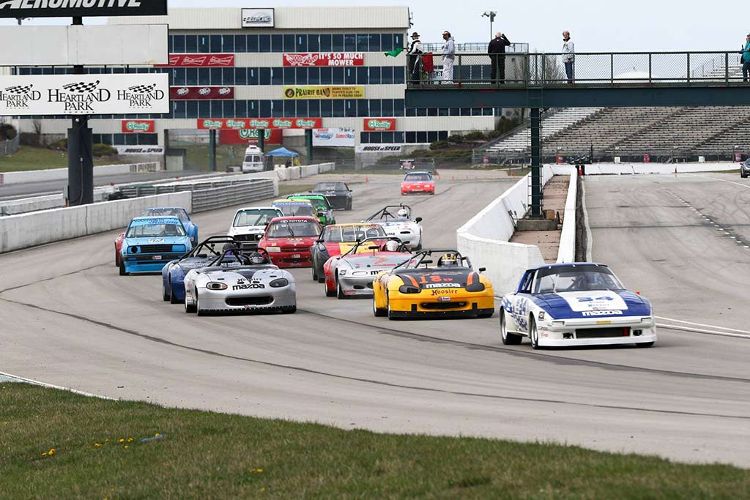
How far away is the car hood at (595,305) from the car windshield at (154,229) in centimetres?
1807

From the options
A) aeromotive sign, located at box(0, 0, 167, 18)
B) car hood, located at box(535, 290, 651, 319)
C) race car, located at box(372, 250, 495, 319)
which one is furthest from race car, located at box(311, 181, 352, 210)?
car hood, located at box(535, 290, 651, 319)

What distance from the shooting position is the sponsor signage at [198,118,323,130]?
127 m

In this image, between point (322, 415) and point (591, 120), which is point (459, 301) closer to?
point (322, 415)

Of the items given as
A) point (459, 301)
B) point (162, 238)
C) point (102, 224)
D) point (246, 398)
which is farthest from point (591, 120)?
point (246, 398)

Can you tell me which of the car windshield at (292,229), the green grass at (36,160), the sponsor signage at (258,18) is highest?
the sponsor signage at (258,18)

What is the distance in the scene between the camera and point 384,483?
7926 mm

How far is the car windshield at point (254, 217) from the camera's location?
39.2 m

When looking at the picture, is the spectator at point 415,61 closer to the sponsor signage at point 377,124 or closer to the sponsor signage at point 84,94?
→ the sponsor signage at point 84,94

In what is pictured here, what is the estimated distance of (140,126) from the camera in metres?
130

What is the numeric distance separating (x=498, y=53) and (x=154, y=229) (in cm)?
1356

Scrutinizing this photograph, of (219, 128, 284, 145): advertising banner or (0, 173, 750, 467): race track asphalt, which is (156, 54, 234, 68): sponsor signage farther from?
(0, 173, 750, 467): race track asphalt

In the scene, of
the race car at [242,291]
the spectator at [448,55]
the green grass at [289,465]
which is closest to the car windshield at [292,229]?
the spectator at [448,55]

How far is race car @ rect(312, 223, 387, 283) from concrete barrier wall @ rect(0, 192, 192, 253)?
14.1 m

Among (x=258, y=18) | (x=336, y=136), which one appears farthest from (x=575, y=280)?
(x=258, y=18)
